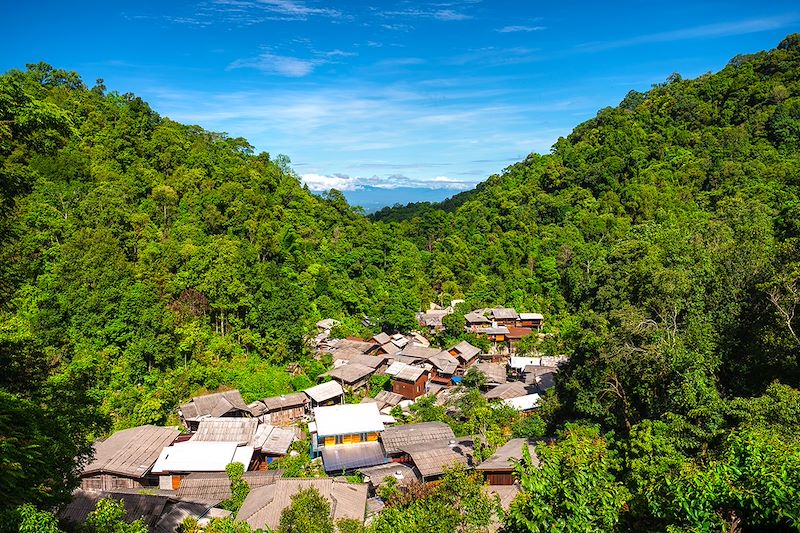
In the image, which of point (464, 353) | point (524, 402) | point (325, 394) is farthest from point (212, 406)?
point (464, 353)

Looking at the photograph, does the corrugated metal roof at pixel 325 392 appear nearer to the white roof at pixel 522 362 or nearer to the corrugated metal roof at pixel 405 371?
the corrugated metal roof at pixel 405 371

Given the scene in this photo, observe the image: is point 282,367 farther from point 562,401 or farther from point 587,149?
point 587,149

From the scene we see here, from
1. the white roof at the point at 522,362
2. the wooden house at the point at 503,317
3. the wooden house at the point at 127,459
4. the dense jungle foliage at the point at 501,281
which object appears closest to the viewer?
the dense jungle foliage at the point at 501,281

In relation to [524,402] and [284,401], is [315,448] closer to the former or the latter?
[284,401]

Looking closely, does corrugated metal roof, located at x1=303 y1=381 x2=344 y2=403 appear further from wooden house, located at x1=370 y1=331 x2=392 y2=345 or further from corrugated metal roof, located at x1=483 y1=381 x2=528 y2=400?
corrugated metal roof, located at x1=483 y1=381 x2=528 y2=400

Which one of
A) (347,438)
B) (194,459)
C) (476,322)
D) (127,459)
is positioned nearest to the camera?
(127,459)

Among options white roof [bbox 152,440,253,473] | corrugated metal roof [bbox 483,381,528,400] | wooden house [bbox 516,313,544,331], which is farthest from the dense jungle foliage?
white roof [bbox 152,440,253,473]

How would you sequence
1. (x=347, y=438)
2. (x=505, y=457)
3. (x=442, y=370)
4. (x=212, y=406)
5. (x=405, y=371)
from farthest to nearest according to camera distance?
(x=442, y=370)
(x=405, y=371)
(x=212, y=406)
(x=347, y=438)
(x=505, y=457)

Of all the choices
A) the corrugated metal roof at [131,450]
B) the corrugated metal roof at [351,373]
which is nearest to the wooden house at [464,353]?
the corrugated metal roof at [351,373]
